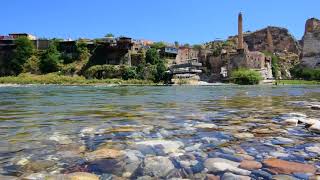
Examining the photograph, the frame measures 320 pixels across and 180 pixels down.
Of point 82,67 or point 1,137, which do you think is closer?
point 1,137

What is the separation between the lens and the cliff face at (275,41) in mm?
133375

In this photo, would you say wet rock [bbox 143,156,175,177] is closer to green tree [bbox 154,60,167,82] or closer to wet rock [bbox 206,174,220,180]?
wet rock [bbox 206,174,220,180]

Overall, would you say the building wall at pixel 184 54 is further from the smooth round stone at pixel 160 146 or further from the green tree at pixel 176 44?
the smooth round stone at pixel 160 146

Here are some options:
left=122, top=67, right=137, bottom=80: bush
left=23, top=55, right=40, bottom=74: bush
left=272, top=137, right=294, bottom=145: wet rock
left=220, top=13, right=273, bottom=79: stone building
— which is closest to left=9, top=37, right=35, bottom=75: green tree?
left=23, top=55, right=40, bottom=74: bush

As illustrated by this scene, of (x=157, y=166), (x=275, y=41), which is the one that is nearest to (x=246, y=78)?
(x=275, y=41)

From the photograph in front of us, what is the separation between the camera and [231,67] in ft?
284

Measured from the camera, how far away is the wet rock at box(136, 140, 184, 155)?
4249mm

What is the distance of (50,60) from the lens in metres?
87.1

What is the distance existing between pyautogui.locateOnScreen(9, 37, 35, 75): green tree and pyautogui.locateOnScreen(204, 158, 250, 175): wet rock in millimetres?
91986

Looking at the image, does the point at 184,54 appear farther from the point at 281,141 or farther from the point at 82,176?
the point at 82,176

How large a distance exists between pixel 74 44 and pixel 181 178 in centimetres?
9241

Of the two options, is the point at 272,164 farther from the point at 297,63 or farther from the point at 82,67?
the point at 297,63

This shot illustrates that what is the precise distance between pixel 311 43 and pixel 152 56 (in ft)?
211

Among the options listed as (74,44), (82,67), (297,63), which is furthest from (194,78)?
(297,63)
